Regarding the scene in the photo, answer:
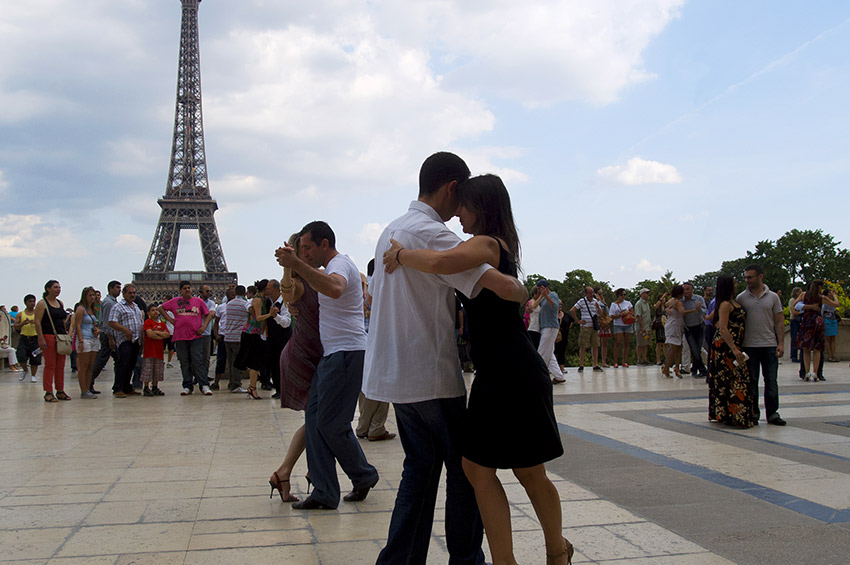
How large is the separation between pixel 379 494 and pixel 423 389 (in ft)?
6.59

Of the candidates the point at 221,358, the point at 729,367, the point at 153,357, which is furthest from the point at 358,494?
the point at 221,358

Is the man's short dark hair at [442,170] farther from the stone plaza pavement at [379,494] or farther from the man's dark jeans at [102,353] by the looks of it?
the man's dark jeans at [102,353]

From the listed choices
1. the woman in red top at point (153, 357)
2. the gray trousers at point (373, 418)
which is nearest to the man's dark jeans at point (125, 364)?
the woman in red top at point (153, 357)

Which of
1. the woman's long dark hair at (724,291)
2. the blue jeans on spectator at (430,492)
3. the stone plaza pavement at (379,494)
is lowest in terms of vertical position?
the stone plaza pavement at (379,494)

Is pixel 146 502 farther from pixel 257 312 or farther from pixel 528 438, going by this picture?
pixel 257 312

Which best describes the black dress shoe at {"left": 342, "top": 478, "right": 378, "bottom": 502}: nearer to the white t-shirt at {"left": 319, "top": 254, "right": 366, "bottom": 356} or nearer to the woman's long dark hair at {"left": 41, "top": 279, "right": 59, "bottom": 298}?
the white t-shirt at {"left": 319, "top": 254, "right": 366, "bottom": 356}

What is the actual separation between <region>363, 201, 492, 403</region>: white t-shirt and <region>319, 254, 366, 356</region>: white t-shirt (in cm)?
121

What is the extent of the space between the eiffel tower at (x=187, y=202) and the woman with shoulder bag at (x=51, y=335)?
51836 millimetres

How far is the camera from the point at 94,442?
22.2ft

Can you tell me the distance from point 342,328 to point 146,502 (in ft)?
5.43

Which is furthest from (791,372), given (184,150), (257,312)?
(184,150)

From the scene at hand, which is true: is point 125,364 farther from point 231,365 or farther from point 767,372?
point 767,372

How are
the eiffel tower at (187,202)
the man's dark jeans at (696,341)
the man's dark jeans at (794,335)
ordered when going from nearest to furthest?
the man's dark jeans at (696,341), the man's dark jeans at (794,335), the eiffel tower at (187,202)

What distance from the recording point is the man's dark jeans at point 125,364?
11219 millimetres
